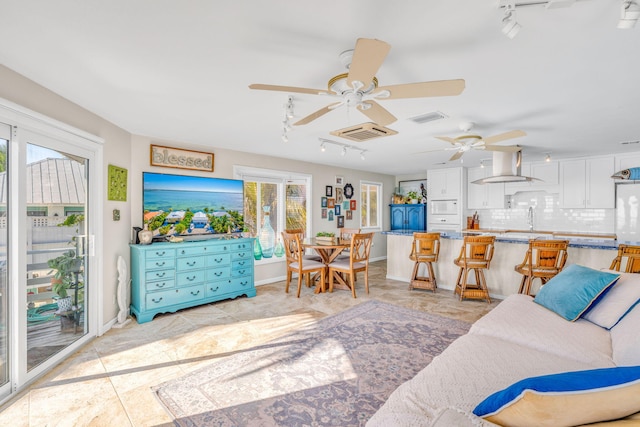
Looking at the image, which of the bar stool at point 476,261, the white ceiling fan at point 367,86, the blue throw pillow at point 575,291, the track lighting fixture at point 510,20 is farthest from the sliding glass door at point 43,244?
the bar stool at point 476,261

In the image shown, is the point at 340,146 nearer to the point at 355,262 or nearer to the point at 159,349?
the point at 355,262

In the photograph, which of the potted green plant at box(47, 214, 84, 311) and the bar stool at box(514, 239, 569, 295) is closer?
the potted green plant at box(47, 214, 84, 311)

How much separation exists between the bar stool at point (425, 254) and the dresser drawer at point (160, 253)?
3.37 metres

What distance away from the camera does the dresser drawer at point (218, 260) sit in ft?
13.1

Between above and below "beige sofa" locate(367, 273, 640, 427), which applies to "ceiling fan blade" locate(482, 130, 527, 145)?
above

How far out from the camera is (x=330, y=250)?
495 cm

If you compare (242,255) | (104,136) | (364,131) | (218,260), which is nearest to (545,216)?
(364,131)

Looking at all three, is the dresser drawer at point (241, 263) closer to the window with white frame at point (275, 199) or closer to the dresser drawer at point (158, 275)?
the window with white frame at point (275, 199)

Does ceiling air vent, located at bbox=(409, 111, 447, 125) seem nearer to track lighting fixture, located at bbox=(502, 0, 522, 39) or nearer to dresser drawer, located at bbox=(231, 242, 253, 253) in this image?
track lighting fixture, located at bbox=(502, 0, 522, 39)

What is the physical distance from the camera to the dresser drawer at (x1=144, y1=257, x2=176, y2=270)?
11.5 feet

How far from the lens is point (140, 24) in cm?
156

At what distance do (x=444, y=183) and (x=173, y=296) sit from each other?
5910 millimetres

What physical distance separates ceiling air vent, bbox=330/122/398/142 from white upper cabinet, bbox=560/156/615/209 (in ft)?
15.8

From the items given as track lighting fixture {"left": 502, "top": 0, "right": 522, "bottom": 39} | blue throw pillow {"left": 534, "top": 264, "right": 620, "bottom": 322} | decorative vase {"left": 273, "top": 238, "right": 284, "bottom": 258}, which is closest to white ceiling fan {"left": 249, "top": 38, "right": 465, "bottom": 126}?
track lighting fixture {"left": 502, "top": 0, "right": 522, "bottom": 39}
